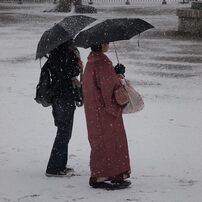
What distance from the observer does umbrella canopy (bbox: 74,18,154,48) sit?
5.41 metres

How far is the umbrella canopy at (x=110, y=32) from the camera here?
5414 mm

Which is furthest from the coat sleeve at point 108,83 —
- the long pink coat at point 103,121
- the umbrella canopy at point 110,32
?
the umbrella canopy at point 110,32

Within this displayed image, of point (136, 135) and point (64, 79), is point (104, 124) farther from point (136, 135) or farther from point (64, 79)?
point (136, 135)

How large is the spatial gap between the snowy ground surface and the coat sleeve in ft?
2.68

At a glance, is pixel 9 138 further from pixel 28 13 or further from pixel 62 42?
pixel 28 13

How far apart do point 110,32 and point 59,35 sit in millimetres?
648

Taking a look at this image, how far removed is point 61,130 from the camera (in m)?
6.08

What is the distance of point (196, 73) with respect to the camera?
12.8m

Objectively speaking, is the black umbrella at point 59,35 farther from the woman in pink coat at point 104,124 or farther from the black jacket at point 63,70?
the woman in pink coat at point 104,124

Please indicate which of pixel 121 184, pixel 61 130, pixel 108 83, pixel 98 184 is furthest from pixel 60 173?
pixel 108 83

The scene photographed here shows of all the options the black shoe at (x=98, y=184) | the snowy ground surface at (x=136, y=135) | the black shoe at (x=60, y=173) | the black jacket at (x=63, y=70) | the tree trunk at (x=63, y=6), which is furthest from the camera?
the tree trunk at (x=63, y=6)

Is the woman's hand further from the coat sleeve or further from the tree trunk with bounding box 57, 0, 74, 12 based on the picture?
the tree trunk with bounding box 57, 0, 74, 12

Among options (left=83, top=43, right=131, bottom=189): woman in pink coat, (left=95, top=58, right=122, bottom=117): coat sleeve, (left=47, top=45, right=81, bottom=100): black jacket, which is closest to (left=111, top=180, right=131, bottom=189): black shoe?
(left=83, top=43, right=131, bottom=189): woman in pink coat

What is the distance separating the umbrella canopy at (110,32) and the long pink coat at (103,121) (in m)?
0.19
